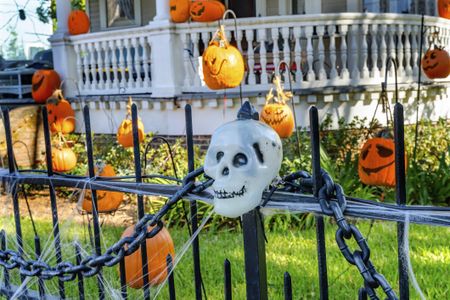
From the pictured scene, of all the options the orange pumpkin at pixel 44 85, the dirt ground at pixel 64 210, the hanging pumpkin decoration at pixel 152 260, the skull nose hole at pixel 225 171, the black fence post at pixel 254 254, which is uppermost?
the orange pumpkin at pixel 44 85

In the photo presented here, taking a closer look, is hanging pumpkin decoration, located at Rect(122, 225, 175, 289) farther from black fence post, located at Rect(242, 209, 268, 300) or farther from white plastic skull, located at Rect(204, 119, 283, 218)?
white plastic skull, located at Rect(204, 119, 283, 218)

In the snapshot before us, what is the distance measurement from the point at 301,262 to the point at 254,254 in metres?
2.81

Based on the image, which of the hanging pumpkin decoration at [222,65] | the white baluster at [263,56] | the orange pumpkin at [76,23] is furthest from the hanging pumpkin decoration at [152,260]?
the orange pumpkin at [76,23]

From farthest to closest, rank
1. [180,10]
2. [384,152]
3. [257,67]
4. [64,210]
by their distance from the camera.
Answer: [257,67] → [180,10] → [64,210] → [384,152]

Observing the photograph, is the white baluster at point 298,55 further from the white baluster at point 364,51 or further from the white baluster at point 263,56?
the white baluster at point 364,51

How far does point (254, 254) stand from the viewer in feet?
5.66

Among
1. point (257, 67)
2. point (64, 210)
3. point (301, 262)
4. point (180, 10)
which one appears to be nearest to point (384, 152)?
point (301, 262)

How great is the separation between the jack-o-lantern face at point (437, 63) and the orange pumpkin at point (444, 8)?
1678 millimetres

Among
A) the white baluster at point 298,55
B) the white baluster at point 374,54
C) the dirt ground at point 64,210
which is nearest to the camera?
the dirt ground at point 64,210

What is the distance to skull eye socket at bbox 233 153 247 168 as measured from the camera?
1.51 meters

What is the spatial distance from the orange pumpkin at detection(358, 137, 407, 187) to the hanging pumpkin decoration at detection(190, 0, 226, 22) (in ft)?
14.8

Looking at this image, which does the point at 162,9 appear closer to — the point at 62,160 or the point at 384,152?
the point at 62,160

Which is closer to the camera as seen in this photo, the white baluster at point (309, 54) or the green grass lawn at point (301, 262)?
the green grass lawn at point (301, 262)

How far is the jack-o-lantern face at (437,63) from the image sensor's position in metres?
8.71
